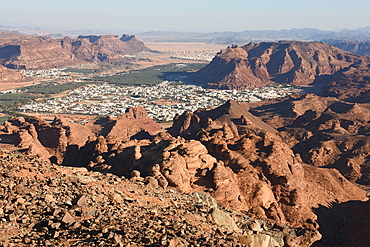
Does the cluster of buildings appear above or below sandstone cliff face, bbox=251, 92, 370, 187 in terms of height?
below

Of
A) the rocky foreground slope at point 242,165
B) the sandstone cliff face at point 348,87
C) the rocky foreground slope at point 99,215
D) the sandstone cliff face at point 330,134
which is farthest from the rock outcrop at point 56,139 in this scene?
the sandstone cliff face at point 348,87

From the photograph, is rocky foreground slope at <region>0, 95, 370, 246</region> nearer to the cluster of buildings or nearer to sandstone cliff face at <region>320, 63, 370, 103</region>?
the cluster of buildings

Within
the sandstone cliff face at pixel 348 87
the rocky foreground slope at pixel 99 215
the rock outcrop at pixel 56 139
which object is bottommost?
the sandstone cliff face at pixel 348 87

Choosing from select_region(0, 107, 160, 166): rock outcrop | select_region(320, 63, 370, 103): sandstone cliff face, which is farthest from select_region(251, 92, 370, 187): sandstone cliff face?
select_region(320, 63, 370, 103): sandstone cliff face

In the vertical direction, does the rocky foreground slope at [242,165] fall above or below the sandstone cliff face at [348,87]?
above

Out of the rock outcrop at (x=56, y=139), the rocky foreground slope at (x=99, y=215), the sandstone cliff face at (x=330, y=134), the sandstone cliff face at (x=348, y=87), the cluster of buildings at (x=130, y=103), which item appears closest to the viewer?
the rocky foreground slope at (x=99, y=215)

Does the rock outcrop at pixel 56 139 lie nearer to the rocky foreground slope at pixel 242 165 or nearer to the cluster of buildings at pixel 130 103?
the rocky foreground slope at pixel 242 165

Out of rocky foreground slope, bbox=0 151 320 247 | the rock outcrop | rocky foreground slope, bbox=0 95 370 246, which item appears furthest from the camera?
the rock outcrop

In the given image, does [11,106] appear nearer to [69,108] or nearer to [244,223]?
[69,108]

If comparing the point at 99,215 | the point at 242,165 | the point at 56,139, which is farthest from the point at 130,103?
the point at 99,215

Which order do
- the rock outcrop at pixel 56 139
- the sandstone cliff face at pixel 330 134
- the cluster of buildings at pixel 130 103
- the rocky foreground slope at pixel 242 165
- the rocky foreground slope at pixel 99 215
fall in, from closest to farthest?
the rocky foreground slope at pixel 99 215
the rocky foreground slope at pixel 242 165
the rock outcrop at pixel 56 139
the sandstone cliff face at pixel 330 134
the cluster of buildings at pixel 130 103

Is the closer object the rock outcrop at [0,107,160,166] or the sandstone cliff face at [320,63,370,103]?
the rock outcrop at [0,107,160,166]
